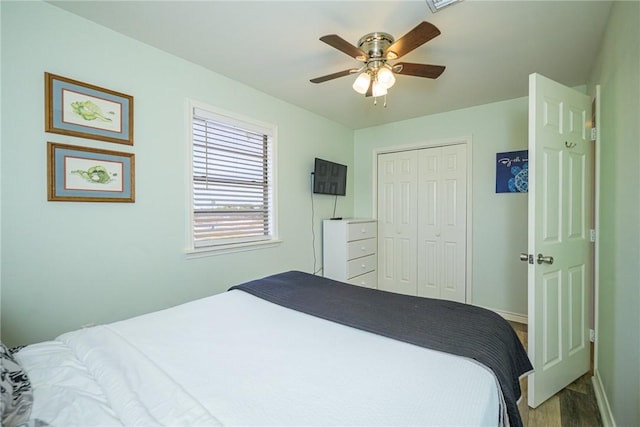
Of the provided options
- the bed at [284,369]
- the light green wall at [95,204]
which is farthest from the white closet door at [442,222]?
the light green wall at [95,204]

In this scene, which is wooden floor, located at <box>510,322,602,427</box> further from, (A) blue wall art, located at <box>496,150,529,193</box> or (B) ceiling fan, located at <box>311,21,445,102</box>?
(B) ceiling fan, located at <box>311,21,445,102</box>

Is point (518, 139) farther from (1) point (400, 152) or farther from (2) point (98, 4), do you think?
(2) point (98, 4)

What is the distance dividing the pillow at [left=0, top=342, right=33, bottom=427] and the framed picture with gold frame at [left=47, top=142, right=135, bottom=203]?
1.10m

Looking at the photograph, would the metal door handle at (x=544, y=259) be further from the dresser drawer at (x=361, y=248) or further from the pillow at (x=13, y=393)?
the pillow at (x=13, y=393)

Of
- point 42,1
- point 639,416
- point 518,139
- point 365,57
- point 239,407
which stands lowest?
point 639,416

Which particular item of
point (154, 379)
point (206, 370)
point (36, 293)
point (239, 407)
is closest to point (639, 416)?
point (239, 407)

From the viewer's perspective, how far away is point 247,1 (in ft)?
5.41

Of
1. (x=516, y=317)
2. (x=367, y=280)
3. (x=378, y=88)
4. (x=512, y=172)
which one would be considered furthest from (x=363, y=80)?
(x=516, y=317)

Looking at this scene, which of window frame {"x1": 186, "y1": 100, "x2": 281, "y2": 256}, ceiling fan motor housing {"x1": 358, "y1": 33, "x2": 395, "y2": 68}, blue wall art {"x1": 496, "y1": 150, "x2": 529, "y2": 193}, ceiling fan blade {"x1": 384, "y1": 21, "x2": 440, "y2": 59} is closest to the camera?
ceiling fan blade {"x1": 384, "y1": 21, "x2": 440, "y2": 59}

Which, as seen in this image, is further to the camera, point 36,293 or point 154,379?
point 36,293

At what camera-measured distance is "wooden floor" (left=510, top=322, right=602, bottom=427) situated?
5.38 feet

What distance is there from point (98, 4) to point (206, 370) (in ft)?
7.01

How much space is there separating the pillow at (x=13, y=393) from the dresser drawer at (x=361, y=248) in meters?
2.88

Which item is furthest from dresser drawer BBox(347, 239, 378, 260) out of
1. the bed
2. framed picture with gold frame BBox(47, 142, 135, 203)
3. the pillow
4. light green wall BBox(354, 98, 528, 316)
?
the pillow
